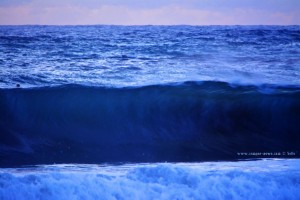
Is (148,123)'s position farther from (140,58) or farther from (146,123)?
(140,58)

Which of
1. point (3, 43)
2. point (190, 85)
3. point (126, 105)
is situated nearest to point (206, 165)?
point (126, 105)

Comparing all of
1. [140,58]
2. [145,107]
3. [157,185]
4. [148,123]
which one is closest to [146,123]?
[148,123]

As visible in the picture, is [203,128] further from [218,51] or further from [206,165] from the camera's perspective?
[218,51]

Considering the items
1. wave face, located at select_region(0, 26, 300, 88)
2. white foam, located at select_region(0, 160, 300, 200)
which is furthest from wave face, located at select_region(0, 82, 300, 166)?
white foam, located at select_region(0, 160, 300, 200)

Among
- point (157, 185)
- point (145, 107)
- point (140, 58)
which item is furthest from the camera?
point (140, 58)

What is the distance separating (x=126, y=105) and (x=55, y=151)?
189 cm

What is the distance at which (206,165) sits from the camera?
370 cm

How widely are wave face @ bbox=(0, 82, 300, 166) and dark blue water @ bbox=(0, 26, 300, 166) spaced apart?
0.02 m

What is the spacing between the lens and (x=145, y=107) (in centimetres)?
607

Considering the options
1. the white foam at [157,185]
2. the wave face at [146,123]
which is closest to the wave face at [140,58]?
the wave face at [146,123]

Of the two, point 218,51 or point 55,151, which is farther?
point 218,51

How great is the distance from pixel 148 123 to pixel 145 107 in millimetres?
447

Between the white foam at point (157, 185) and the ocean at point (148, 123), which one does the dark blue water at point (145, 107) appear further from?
the white foam at point (157, 185)

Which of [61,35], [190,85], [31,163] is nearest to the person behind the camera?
[31,163]
